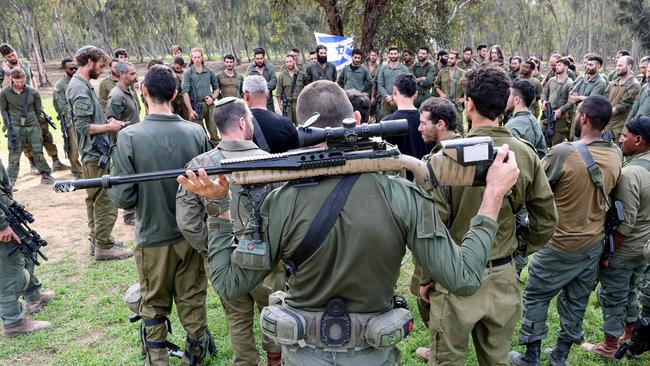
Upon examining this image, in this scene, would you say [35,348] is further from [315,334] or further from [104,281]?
[315,334]

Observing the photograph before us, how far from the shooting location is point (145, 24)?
5178 centimetres

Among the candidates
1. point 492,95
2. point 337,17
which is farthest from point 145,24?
point 492,95

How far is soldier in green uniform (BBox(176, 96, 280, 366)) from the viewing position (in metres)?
3.25

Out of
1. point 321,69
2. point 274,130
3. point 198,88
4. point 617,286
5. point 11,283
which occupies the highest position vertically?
point 321,69

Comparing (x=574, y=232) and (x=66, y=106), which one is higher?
(x=66, y=106)

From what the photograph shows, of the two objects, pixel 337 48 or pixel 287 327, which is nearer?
pixel 287 327

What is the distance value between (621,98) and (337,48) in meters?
7.16

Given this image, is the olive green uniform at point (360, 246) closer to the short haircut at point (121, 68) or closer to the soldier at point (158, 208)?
the soldier at point (158, 208)

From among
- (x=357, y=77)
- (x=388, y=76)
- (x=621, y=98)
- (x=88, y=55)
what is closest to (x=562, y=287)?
(x=88, y=55)

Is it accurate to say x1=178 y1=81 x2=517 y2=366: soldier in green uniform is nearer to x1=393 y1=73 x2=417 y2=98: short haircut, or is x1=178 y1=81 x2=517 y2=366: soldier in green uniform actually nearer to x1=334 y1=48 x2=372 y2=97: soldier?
x1=393 y1=73 x2=417 y2=98: short haircut

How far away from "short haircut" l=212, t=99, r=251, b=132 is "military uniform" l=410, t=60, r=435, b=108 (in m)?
9.60

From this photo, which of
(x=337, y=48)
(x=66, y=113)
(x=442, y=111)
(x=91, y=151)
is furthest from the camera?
(x=337, y=48)

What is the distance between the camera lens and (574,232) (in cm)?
361

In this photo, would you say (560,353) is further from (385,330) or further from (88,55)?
(88,55)
